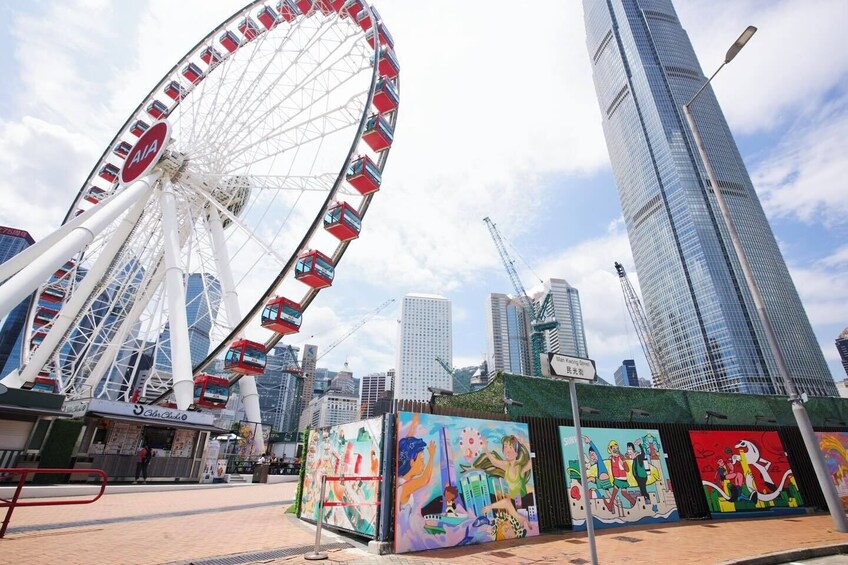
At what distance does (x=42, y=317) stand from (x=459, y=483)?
122ft

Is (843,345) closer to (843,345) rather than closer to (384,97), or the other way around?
(843,345)

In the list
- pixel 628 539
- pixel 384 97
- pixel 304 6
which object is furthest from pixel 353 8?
pixel 628 539

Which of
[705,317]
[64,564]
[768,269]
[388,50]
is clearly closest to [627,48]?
[768,269]

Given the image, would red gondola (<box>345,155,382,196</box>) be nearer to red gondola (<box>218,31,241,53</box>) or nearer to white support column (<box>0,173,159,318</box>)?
white support column (<box>0,173,159,318</box>)

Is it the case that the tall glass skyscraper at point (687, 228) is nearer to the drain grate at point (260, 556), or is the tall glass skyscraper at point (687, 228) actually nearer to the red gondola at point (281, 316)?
the red gondola at point (281, 316)

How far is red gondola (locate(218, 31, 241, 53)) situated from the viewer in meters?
29.0

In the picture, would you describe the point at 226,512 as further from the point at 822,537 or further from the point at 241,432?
the point at 241,432

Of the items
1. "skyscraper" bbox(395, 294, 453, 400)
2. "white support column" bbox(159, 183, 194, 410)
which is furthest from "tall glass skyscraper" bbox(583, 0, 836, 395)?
"white support column" bbox(159, 183, 194, 410)

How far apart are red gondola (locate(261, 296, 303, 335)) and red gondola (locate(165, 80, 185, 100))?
1945 centimetres

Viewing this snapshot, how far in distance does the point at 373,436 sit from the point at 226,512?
6.82 metres

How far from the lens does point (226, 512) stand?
12.0m

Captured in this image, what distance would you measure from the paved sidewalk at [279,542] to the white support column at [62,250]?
9.09 meters

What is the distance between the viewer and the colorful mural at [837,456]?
13789 mm

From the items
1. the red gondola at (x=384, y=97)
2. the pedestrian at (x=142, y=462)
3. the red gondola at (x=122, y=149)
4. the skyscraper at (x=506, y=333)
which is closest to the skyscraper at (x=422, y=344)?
the skyscraper at (x=506, y=333)
